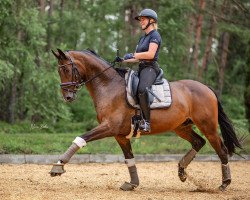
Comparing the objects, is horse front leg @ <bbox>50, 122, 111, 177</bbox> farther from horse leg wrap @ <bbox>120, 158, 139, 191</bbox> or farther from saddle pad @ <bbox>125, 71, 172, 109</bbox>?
horse leg wrap @ <bbox>120, 158, 139, 191</bbox>

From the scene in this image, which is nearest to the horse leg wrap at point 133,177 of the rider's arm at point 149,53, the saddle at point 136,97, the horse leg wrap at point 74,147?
the saddle at point 136,97

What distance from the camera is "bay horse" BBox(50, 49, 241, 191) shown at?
9312mm

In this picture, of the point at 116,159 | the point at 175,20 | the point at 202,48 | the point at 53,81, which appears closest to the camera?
the point at 116,159

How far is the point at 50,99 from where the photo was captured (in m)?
20.3

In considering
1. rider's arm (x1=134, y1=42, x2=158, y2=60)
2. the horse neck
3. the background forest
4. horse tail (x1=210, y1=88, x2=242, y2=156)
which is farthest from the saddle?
the background forest

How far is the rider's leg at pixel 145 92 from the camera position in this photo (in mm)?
9406

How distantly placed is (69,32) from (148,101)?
58.1 ft

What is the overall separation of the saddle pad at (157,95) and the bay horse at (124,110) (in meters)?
0.11

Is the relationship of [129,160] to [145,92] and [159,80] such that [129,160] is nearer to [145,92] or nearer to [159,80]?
[145,92]

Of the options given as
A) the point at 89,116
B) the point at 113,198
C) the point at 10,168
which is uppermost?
the point at 113,198

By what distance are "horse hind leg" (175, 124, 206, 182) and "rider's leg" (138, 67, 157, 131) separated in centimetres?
146

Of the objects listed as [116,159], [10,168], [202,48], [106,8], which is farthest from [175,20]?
[202,48]

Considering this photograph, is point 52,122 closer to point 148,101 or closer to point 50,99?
point 50,99

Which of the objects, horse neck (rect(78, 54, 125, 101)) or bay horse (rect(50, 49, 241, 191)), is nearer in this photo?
bay horse (rect(50, 49, 241, 191))
